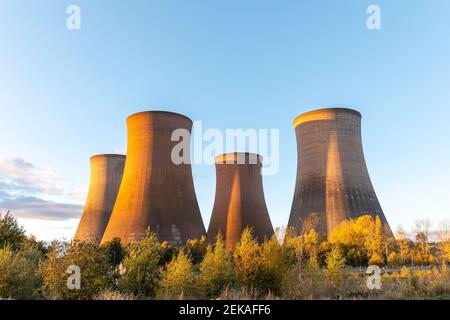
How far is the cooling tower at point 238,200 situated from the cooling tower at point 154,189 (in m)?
3.93

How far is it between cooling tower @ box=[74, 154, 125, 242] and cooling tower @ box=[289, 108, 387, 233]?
13.4 meters

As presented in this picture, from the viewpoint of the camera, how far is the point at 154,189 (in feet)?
66.1

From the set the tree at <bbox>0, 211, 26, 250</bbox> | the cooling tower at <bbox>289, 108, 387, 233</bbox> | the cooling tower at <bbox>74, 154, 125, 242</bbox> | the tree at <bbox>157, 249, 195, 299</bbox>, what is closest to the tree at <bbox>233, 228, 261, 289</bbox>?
the tree at <bbox>157, 249, 195, 299</bbox>

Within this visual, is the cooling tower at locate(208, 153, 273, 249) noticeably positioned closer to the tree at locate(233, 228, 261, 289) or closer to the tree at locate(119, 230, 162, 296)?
the tree at locate(233, 228, 261, 289)

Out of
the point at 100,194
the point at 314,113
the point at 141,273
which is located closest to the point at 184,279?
the point at 141,273

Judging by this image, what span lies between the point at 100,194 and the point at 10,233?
607 inches

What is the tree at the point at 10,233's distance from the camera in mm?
12258

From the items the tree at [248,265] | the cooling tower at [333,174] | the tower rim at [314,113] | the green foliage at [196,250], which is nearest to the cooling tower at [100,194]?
the green foliage at [196,250]
